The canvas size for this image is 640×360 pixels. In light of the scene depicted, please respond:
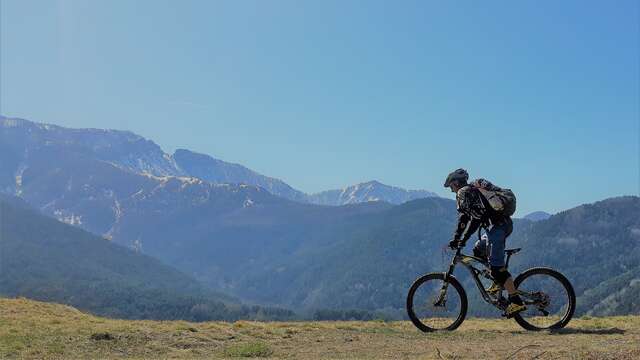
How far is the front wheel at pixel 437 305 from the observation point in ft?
54.9

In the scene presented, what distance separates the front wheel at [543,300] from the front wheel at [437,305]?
5.16 feet

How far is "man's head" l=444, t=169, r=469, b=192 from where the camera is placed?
15.9 meters

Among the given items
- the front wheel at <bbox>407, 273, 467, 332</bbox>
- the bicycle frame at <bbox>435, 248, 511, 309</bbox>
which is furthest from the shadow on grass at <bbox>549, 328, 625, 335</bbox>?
the front wheel at <bbox>407, 273, 467, 332</bbox>

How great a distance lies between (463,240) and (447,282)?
4.81 feet

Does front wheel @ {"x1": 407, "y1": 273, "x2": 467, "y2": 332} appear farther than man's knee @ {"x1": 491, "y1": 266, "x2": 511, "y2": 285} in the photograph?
Yes

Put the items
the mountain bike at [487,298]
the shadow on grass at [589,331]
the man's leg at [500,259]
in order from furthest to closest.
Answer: the mountain bike at [487,298], the man's leg at [500,259], the shadow on grass at [589,331]

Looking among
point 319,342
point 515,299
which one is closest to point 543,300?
point 515,299

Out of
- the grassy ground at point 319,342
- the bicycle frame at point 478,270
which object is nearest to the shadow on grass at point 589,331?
the grassy ground at point 319,342

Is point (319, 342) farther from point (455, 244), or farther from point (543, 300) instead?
point (543, 300)

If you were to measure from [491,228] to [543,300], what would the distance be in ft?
8.39

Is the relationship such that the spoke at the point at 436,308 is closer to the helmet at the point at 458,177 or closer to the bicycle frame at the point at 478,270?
the bicycle frame at the point at 478,270

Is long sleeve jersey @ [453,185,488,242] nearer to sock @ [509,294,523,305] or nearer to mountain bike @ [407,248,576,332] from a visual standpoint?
mountain bike @ [407,248,576,332]

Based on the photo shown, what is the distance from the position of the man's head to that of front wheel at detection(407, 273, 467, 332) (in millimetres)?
2553

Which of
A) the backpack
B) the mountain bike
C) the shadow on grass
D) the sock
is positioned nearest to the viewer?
the backpack
